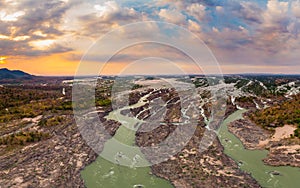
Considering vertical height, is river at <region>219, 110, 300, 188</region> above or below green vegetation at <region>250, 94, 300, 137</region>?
below

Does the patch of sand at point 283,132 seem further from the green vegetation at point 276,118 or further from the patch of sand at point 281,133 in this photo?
the green vegetation at point 276,118

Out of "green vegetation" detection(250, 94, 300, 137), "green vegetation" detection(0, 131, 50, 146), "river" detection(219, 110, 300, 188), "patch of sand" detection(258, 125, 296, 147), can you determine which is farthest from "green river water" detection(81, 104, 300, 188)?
"green vegetation" detection(250, 94, 300, 137)

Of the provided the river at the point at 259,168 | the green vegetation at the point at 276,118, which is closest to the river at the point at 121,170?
the river at the point at 259,168

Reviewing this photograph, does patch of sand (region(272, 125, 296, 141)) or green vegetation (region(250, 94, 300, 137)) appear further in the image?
green vegetation (region(250, 94, 300, 137))

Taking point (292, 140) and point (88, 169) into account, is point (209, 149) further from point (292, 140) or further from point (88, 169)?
point (88, 169)

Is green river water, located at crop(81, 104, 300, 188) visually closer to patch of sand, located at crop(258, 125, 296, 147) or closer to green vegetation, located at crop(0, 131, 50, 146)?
patch of sand, located at crop(258, 125, 296, 147)

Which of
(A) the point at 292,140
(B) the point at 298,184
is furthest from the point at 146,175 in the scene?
(A) the point at 292,140

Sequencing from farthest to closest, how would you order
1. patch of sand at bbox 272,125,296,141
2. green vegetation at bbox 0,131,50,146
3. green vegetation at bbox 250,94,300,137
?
green vegetation at bbox 250,94,300,137 < patch of sand at bbox 272,125,296,141 < green vegetation at bbox 0,131,50,146

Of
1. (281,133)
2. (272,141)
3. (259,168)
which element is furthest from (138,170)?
(281,133)
